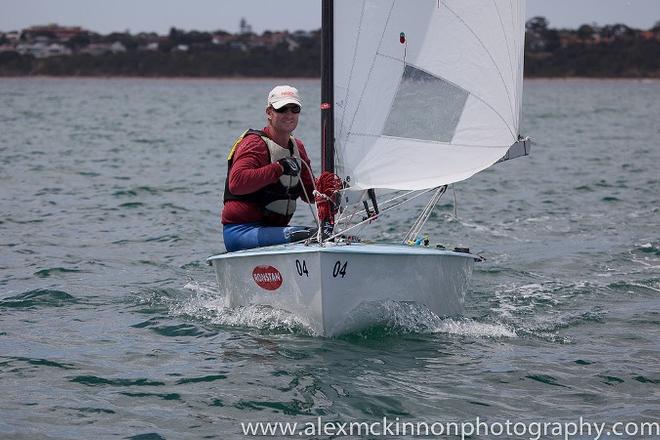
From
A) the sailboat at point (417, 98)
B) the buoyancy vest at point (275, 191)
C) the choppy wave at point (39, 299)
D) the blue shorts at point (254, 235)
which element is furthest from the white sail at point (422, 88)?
the choppy wave at point (39, 299)

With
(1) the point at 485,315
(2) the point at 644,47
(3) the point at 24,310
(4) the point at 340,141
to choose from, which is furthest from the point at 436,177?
(2) the point at 644,47

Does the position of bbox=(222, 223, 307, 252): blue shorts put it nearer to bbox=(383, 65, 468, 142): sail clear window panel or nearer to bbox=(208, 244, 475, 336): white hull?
bbox=(208, 244, 475, 336): white hull

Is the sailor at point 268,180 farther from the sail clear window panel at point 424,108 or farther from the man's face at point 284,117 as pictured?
the sail clear window panel at point 424,108

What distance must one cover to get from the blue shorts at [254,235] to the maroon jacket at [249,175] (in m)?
0.05

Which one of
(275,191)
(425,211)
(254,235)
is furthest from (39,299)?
(425,211)

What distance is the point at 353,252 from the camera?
6.50 metres

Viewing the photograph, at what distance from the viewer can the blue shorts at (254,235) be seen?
24.0 feet

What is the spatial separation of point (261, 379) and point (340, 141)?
214cm

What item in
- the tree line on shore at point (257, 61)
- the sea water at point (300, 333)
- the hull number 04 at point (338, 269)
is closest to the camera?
the sea water at point (300, 333)

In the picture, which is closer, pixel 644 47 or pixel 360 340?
pixel 360 340

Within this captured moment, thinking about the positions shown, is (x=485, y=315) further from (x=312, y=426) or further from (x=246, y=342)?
(x=312, y=426)

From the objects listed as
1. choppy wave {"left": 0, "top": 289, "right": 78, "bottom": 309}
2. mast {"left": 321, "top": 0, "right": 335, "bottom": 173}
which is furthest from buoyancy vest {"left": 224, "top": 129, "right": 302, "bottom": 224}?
choppy wave {"left": 0, "top": 289, "right": 78, "bottom": 309}

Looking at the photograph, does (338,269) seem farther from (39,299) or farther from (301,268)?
(39,299)

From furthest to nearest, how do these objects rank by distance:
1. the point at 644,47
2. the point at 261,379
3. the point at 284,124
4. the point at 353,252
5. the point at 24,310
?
1. the point at 644,47
2. the point at 24,310
3. the point at 284,124
4. the point at 353,252
5. the point at 261,379
